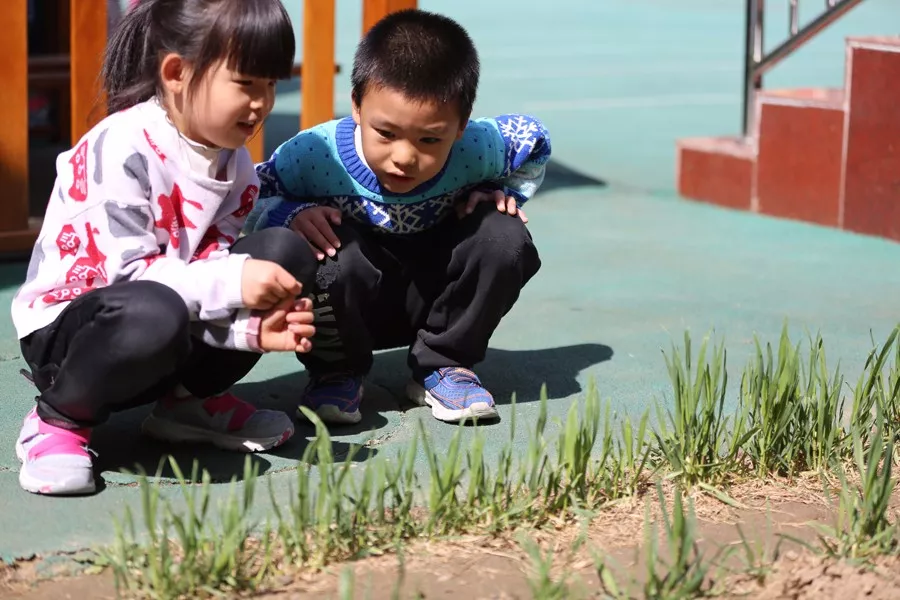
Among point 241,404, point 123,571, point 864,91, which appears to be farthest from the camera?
point 864,91

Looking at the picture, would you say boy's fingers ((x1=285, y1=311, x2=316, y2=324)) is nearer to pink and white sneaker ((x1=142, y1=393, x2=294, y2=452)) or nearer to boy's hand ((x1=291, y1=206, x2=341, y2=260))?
pink and white sneaker ((x1=142, y1=393, x2=294, y2=452))

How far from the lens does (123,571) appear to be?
2.09 m

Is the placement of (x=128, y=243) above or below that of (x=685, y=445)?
above

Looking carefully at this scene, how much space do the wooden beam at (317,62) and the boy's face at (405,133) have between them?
189cm

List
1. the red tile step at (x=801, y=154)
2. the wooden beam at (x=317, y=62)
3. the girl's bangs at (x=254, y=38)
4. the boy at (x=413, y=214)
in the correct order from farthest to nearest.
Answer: the red tile step at (x=801, y=154), the wooden beam at (x=317, y=62), the boy at (x=413, y=214), the girl's bangs at (x=254, y=38)

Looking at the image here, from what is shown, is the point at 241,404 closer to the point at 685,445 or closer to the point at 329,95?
the point at 685,445

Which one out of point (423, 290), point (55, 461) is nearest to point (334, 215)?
point (423, 290)

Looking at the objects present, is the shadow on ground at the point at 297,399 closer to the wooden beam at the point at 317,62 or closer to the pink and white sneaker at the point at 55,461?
the pink and white sneaker at the point at 55,461

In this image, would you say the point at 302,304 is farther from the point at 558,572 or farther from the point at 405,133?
the point at 558,572

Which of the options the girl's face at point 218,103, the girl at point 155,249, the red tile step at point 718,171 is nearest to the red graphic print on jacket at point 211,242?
the girl at point 155,249

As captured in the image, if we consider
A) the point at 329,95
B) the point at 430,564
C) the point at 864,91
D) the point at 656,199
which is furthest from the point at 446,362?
the point at 656,199

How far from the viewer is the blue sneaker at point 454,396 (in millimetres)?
3150

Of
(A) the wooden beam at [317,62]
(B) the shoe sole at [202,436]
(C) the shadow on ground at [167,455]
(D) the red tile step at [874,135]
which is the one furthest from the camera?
(D) the red tile step at [874,135]

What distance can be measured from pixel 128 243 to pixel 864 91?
3.59m
